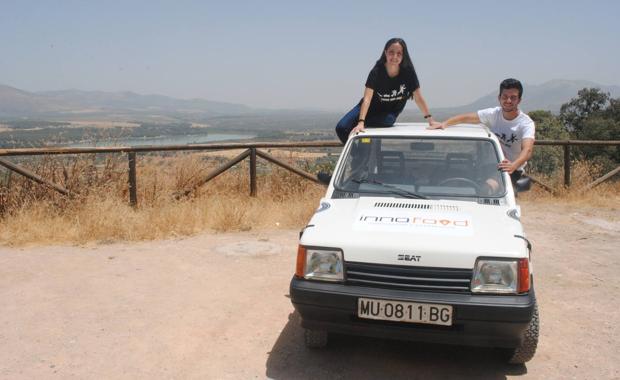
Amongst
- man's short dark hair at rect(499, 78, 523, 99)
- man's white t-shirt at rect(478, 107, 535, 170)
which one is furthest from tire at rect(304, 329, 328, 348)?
man's short dark hair at rect(499, 78, 523, 99)

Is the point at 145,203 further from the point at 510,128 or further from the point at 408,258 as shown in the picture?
the point at 408,258

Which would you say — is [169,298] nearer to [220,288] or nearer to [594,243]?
[220,288]

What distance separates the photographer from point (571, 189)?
11.4 metres

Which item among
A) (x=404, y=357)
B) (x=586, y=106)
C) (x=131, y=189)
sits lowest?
(x=404, y=357)

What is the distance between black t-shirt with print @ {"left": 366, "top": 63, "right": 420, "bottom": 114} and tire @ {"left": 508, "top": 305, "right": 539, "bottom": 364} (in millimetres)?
3008

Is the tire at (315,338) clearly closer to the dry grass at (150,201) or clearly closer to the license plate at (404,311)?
the license plate at (404,311)

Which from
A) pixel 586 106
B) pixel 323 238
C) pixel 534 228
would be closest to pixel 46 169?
pixel 323 238

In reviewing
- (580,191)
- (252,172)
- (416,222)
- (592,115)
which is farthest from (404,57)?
(592,115)

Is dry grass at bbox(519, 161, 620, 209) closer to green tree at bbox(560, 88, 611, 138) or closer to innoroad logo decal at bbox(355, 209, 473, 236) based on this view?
innoroad logo decal at bbox(355, 209, 473, 236)

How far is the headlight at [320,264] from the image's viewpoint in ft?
11.5

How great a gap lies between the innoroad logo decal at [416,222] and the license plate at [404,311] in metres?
0.48

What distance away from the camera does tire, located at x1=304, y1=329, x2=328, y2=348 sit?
3.89 m

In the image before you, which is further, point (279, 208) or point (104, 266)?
point (279, 208)

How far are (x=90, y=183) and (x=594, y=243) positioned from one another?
25.1 ft
